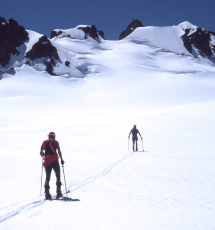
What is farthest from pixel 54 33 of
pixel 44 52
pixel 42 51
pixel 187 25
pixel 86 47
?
pixel 187 25

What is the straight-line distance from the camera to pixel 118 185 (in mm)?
8469

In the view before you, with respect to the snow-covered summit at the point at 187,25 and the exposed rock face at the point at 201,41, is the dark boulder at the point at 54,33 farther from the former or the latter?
the snow-covered summit at the point at 187,25

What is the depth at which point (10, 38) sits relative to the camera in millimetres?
112938

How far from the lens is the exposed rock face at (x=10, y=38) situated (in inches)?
4131

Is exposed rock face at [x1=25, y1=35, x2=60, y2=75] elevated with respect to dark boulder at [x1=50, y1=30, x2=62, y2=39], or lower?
lower

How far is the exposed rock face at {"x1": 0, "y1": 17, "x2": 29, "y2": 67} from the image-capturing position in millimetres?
104938

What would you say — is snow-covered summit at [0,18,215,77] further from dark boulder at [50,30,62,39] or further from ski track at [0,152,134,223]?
ski track at [0,152,134,223]

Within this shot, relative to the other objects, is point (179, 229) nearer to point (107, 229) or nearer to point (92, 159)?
point (107, 229)

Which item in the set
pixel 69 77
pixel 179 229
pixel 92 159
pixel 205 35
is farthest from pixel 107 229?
pixel 205 35

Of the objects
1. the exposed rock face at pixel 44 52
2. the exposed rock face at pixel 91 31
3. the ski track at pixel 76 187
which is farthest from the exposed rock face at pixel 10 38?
the ski track at pixel 76 187

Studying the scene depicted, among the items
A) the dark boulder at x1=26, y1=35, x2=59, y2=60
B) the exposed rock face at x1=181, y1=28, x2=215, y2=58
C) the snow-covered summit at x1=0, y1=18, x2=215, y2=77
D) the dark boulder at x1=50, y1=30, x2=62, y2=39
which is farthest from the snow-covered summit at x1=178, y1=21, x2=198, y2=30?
the dark boulder at x1=26, y1=35, x2=59, y2=60

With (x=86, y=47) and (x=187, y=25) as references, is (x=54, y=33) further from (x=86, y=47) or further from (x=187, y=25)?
(x=187, y=25)

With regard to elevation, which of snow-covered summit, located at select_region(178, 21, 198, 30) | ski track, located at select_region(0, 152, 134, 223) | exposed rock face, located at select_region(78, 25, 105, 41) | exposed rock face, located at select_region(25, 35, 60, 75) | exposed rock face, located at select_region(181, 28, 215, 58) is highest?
snow-covered summit, located at select_region(178, 21, 198, 30)

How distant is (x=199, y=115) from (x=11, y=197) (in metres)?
36.8
